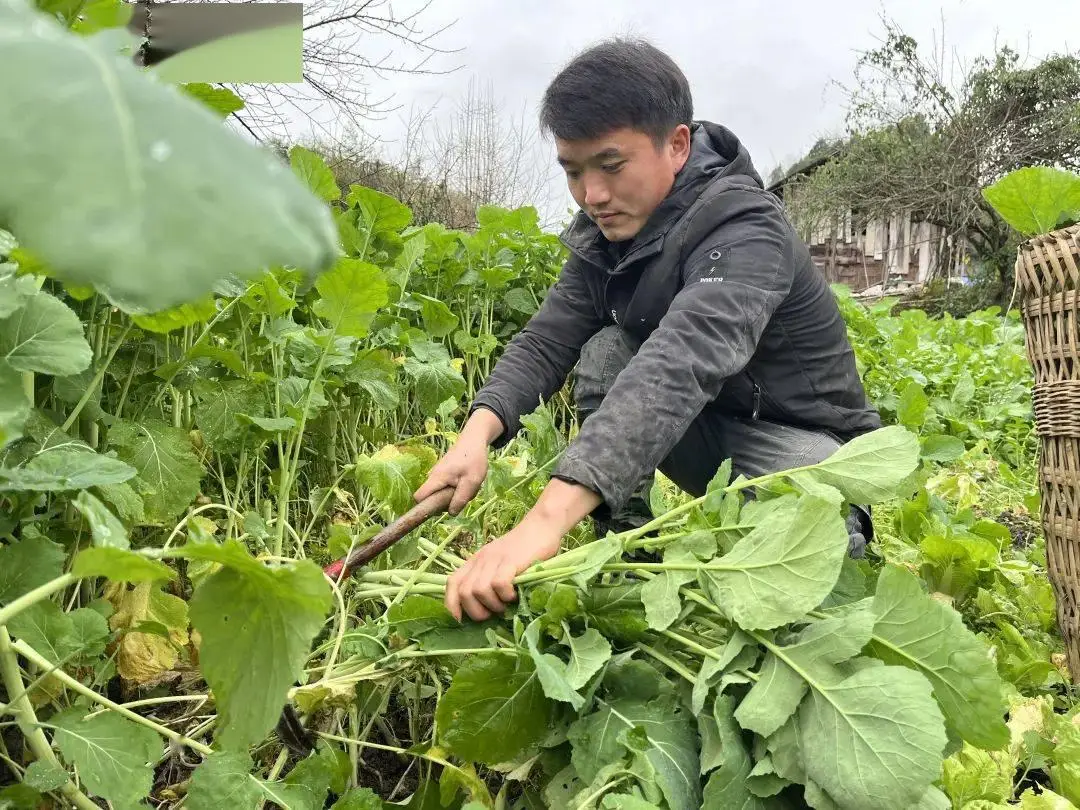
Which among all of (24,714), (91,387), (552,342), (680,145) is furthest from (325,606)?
(552,342)

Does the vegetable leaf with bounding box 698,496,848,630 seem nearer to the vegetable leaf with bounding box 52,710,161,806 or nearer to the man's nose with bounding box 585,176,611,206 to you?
the vegetable leaf with bounding box 52,710,161,806

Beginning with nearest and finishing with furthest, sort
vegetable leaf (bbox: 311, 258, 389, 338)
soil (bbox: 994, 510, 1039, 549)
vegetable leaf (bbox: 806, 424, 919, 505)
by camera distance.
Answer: vegetable leaf (bbox: 806, 424, 919, 505) < vegetable leaf (bbox: 311, 258, 389, 338) < soil (bbox: 994, 510, 1039, 549)

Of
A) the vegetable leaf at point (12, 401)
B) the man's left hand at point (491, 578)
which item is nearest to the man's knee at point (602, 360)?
the man's left hand at point (491, 578)

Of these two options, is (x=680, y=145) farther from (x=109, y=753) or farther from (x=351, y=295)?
(x=109, y=753)

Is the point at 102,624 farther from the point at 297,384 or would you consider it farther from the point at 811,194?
the point at 811,194

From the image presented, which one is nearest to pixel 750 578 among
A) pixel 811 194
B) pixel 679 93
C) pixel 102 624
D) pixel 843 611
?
pixel 843 611

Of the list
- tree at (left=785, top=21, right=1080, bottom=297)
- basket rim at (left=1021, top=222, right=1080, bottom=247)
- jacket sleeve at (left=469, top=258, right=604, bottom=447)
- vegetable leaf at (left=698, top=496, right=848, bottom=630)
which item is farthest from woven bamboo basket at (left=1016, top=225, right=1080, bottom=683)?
tree at (left=785, top=21, right=1080, bottom=297)

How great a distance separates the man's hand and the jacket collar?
2.79 ft

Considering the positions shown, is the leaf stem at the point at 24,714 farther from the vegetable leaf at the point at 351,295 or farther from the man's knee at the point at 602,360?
the man's knee at the point at 602,360

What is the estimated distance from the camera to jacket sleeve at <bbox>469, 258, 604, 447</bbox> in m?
2.20

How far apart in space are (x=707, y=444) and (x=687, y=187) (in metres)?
0.67

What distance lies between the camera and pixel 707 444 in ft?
7.23

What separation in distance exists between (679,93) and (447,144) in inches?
370

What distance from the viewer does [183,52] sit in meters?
0.64
